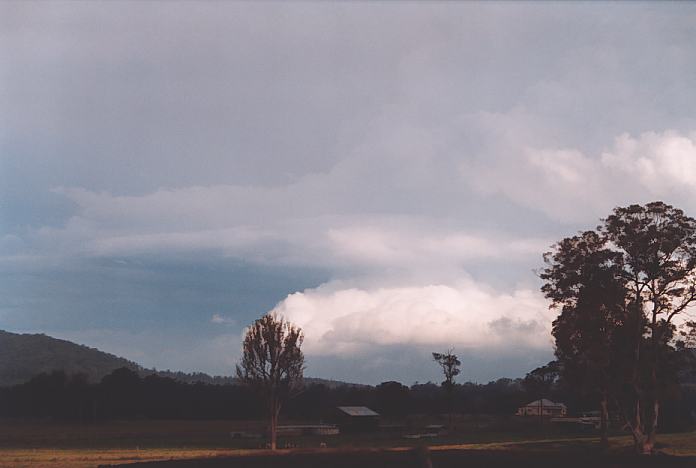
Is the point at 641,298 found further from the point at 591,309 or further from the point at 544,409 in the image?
the point at 544,409

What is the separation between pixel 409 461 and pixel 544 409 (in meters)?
166

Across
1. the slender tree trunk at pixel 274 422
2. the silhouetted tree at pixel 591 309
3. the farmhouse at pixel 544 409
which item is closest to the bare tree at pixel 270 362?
the slender tree trunk at pixel 274 422

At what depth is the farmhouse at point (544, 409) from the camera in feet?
555

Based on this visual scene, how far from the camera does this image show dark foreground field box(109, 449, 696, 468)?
23203mm

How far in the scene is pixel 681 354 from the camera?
53.1m

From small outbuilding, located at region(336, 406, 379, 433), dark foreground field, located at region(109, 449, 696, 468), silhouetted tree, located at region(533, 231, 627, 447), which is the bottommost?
small outbuilding, located at region(336, 406, 379, 433)

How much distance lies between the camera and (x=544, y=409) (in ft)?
579

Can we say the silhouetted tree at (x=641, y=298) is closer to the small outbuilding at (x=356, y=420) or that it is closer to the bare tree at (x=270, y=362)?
the bare tree at (x=270, y=362)

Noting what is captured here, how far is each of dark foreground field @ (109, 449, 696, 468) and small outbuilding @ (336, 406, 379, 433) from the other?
86292 millimetres

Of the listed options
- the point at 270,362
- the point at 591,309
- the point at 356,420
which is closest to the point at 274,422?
the point at 270,362

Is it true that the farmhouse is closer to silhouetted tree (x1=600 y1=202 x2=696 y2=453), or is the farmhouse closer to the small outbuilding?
the small outbuilding

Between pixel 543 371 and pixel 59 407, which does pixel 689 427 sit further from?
pixel 59 407

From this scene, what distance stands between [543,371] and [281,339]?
9447 centimetres

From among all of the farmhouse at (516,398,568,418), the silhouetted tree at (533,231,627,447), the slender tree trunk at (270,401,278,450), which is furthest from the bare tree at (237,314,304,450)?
the farmhouse at (516,398,568,418)
